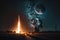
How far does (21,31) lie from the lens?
224ft

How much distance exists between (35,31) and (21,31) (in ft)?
13.1

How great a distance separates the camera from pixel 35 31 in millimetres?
67312
